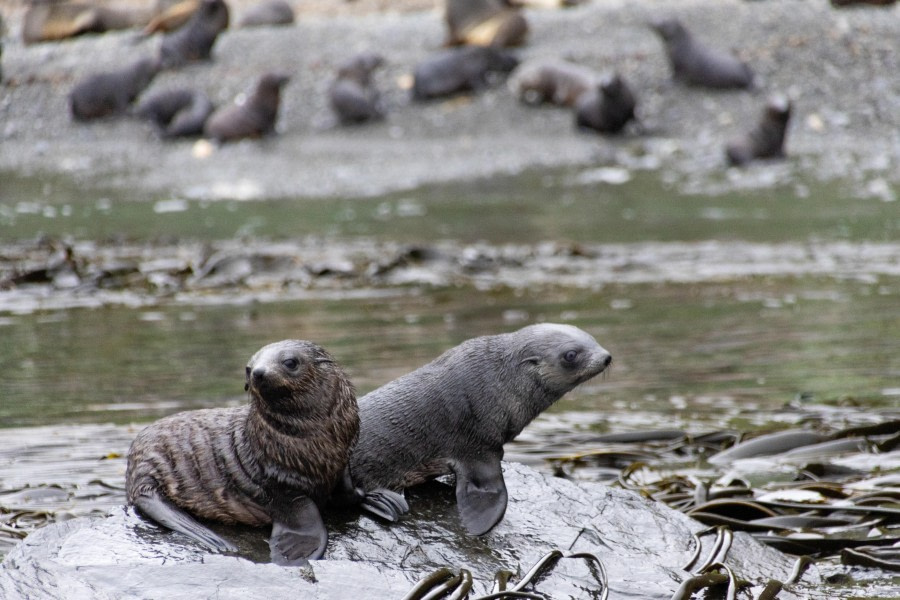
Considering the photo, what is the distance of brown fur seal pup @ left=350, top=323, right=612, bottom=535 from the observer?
13.2ft

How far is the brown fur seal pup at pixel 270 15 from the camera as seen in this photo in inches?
1024

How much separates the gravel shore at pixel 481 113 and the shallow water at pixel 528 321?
2.10 meters

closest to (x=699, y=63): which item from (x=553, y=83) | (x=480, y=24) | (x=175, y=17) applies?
(x=553, y=83)

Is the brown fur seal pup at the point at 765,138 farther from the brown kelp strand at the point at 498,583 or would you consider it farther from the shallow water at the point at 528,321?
the brown kelp strand at the point at 498,583

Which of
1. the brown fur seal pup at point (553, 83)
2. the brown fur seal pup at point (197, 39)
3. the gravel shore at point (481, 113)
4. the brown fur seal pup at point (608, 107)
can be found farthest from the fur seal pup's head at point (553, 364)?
the brown fur seal pup at point (197, 39)

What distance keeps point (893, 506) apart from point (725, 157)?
1379 centimetres

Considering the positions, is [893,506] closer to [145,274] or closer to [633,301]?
[633,301]

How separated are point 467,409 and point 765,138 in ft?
47.0

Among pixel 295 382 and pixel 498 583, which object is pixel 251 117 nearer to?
pixel 295 382

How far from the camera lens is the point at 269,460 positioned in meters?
3.66

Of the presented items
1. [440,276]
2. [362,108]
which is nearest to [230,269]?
[440,276]

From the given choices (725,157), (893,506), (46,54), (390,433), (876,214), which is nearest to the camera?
(390,433)

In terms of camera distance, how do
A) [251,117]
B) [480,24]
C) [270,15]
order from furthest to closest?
[270,15]
[480,24]
[251,117]

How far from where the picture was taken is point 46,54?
84.2 ft
